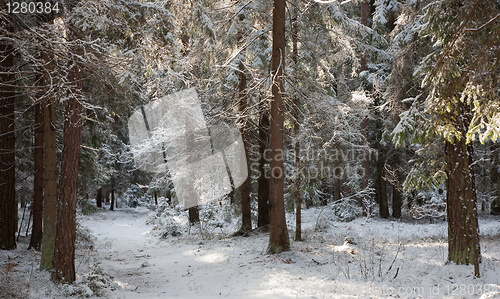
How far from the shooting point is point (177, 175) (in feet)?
46.5

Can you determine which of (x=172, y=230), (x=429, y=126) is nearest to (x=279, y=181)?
(x=429, y=126)

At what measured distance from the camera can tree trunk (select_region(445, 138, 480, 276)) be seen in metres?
6.85

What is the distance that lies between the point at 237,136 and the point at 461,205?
25.9 ft

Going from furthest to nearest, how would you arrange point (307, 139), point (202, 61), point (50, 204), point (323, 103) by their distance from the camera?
point (202, 61)
point (307, 139)
point (323, 103)
point (50, 204)

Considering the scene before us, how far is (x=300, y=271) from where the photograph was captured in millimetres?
7426

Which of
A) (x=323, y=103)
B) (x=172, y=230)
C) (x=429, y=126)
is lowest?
(x=172, y=230)

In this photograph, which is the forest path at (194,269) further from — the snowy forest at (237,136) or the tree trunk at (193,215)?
the tree trunk at (193,215)

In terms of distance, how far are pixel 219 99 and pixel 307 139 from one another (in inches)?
159

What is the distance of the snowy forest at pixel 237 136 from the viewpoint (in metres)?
5.75

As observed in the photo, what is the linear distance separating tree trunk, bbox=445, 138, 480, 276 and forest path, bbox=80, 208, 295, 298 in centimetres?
412

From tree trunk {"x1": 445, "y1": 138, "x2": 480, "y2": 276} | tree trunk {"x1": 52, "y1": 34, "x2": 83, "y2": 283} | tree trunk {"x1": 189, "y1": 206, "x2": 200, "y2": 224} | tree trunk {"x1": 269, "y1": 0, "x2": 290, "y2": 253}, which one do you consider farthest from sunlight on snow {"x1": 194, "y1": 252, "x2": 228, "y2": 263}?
tree trunk {"x1": 189, "y1": 206, "x2": 200, "y2": 224}

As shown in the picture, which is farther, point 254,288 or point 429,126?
point 254,288

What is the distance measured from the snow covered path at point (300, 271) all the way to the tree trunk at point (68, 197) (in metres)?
1.25

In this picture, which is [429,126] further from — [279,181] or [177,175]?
[177,175]
